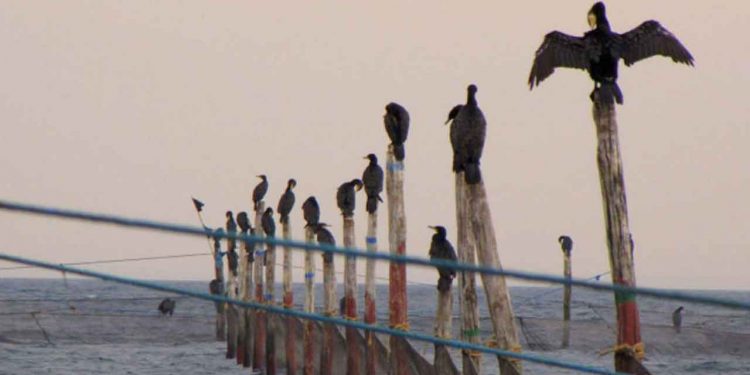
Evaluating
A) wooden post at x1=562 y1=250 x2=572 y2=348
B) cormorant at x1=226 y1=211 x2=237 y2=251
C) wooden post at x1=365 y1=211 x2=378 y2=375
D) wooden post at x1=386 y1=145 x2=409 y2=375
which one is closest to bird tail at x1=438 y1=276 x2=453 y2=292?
wooden post at x1=386 y1=145 x2=409 y2=375

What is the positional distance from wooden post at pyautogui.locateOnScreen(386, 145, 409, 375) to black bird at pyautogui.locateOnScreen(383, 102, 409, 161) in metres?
0.18

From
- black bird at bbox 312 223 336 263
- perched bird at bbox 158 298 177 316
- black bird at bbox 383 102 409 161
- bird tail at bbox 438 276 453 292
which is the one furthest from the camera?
perched bird at bbox 158 298 177 316

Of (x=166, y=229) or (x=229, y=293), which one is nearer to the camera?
(x=166, y=229)

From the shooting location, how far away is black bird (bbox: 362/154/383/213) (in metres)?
21.2

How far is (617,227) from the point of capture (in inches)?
463

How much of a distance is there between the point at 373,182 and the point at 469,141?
312 inches

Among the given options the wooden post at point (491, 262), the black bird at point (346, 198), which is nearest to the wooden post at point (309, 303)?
the black bird at point (346, 198)

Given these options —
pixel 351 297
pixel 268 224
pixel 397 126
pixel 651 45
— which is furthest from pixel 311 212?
pixel 651 45

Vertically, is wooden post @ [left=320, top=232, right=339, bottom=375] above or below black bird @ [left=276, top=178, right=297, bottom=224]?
below

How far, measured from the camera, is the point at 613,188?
11773 millimetres

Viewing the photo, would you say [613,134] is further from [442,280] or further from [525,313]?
[525,313]

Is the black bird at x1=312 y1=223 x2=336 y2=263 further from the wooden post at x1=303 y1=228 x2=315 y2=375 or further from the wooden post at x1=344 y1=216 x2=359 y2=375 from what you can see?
the wooden post at x1=344 y1=216 x2=359 y2=375

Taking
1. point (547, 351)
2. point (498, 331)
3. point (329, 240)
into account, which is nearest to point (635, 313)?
point (498, 331)

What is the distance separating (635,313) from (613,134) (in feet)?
4.82
